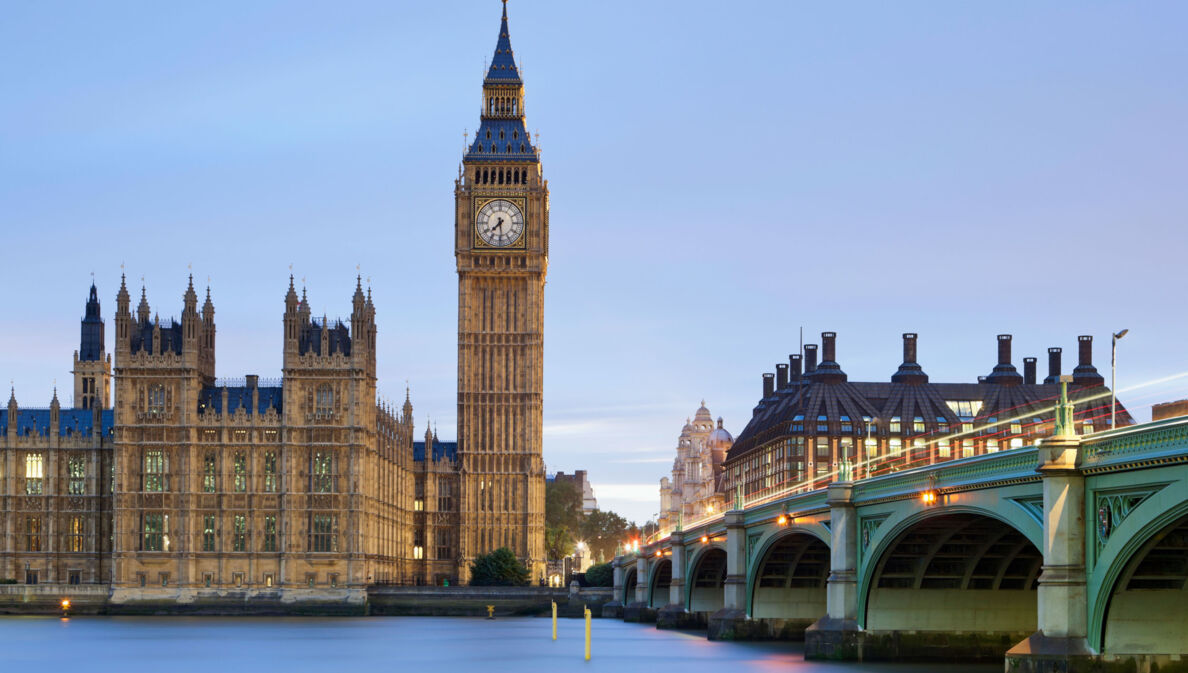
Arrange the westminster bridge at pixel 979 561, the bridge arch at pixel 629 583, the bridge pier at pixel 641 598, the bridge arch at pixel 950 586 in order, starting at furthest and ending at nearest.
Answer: the bridge arch at pixel 629 583 → the bridge pier at pixel 641 598 → the bridge arch at pixel 950 586 → the westminster bridge at pixel 979 561

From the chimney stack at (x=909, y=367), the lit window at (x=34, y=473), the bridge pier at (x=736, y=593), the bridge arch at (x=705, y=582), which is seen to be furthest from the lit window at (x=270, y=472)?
the chimney stack at (x=909, y=367)

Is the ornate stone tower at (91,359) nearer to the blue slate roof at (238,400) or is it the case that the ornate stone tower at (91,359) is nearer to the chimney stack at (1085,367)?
the blue slate roof at (238,400)

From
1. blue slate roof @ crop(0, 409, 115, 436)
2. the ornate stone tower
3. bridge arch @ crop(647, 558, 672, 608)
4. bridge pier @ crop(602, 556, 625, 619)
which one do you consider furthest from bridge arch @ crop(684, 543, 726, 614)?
the ornate stone tower

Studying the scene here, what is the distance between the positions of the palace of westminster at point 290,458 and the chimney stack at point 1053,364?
53.3 metres

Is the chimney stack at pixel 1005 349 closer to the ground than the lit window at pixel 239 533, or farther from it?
farther from it

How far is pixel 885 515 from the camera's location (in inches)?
2279

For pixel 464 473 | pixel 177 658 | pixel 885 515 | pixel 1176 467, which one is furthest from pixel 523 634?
pixel 1176 467

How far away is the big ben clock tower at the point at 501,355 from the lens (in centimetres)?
15338

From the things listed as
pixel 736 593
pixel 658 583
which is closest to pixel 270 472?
pixel 658 583

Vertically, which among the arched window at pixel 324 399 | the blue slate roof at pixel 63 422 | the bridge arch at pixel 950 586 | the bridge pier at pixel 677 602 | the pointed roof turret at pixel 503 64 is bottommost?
the bridge pier at pixel 677 602

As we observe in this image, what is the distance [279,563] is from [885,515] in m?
79.7

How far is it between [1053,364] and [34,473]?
3953 inches

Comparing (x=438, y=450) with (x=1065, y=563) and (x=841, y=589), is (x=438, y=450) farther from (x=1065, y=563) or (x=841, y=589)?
(x=1065, y=563)

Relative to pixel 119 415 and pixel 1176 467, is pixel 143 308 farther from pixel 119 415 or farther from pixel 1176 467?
pixel 1176 467
